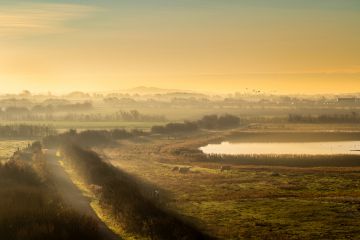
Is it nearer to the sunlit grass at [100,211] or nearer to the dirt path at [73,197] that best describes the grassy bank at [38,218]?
the dirt path at [73,197]

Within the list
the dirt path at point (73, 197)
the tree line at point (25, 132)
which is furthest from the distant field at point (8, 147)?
the dirt path at point (73, 197)

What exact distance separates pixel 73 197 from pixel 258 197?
2013cm

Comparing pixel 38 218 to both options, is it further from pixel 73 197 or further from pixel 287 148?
pixel 287 148

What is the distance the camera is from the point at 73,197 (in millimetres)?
52875

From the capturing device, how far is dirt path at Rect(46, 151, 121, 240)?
40156 mm

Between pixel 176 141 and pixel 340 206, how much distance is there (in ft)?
Answer: 264

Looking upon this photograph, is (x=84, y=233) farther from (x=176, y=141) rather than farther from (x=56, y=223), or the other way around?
(x=176, y=141)

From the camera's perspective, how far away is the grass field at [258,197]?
4362 centimetres

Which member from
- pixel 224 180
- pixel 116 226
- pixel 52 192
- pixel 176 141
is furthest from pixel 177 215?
pixel 176 141

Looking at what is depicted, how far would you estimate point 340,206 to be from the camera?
5175cm

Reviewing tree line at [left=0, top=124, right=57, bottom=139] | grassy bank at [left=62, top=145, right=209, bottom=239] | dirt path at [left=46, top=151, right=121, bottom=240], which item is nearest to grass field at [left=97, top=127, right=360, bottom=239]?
grassy bank at [left=62, top=145, right=209, bottom=239]

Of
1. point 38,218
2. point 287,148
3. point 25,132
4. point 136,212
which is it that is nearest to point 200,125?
point 25,132

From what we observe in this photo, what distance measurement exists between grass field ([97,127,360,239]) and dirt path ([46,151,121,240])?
836 cm

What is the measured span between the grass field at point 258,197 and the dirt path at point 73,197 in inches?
329
